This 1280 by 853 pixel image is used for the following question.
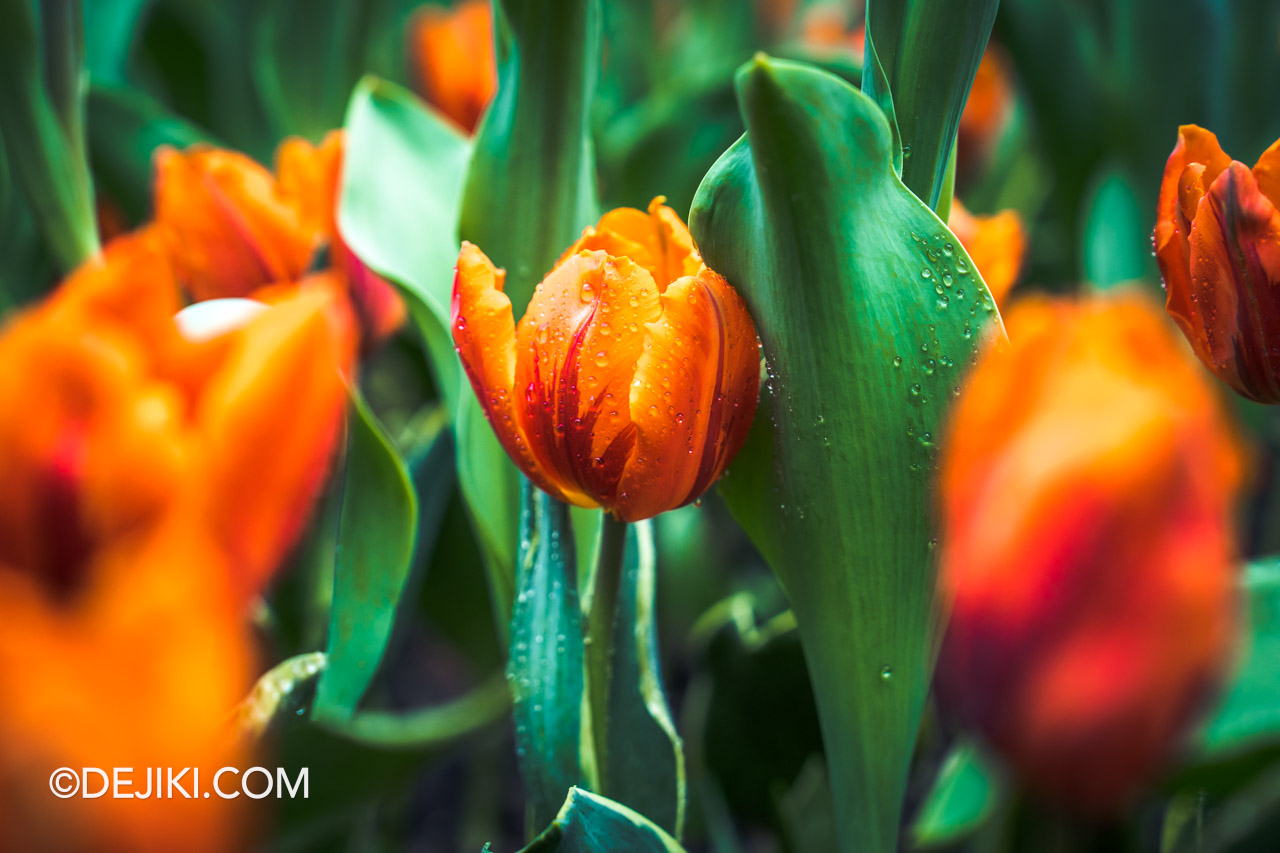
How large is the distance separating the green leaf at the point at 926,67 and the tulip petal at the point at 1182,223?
3.6 inches

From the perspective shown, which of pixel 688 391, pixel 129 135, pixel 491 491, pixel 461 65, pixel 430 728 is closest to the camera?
pixel 688 391

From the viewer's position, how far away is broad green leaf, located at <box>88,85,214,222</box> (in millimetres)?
852

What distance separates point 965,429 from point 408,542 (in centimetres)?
37

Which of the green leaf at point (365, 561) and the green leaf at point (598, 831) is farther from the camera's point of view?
the green leaf at point (365, 561)

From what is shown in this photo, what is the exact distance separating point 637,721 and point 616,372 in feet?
0.71

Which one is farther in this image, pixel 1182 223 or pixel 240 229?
pixel 240 229

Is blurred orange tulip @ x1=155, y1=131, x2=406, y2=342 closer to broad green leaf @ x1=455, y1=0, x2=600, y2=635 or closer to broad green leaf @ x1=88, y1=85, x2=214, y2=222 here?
broad green leaf @ x1=455, y1=0, x2=600, y2=635

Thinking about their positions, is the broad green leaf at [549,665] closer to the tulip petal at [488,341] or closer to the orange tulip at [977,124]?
the tulip petal at [488,341]

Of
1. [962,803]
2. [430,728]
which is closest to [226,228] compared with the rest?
[430,728]

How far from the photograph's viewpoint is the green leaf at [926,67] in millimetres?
418

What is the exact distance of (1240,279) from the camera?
39cm

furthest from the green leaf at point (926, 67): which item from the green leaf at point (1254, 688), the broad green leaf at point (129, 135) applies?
the broad green leaf at point (129, 135)

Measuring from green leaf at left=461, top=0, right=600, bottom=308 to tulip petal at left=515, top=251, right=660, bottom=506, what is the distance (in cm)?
17

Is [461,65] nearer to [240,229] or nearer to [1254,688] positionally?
[240,229]
